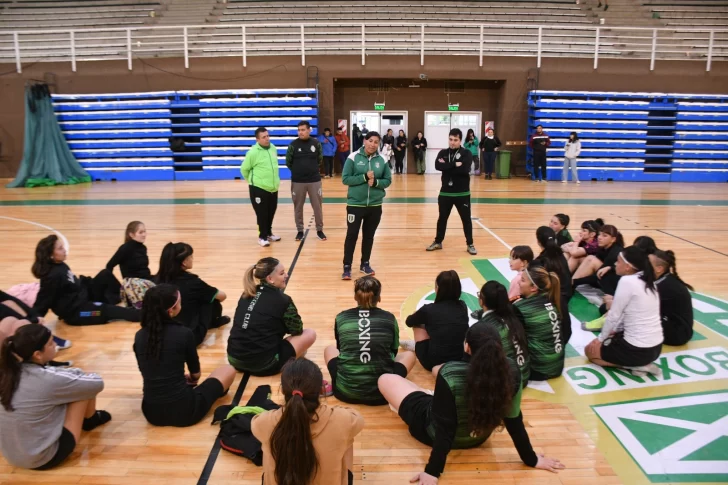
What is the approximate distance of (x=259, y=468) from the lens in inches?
124

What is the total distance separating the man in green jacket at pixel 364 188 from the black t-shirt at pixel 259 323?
263cm

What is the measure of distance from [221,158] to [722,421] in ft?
53.0

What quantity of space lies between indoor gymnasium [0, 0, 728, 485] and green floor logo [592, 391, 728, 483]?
0.02 meters

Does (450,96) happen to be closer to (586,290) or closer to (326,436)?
(586,290)

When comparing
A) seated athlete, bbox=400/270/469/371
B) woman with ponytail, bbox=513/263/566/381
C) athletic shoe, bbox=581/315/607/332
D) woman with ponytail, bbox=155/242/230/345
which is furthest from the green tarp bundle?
woman with ponytail, bbox=513/263/566/381

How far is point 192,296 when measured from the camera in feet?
15.6

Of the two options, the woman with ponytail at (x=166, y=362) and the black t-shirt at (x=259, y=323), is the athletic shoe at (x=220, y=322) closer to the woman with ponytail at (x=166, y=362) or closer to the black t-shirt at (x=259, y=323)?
the black t-shirt at (x=259, y=323)

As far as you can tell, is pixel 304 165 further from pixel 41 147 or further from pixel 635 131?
pixel 635 131

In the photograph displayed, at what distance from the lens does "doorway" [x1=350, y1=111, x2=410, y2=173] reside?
63.0 ft

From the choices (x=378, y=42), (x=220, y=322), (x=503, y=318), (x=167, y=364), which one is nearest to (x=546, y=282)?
(x=503, y=318)

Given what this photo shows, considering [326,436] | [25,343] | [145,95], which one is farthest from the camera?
[145,95]

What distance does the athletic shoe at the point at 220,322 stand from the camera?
17.3 ft

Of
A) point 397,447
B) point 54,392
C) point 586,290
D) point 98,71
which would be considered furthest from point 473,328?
point 98,71

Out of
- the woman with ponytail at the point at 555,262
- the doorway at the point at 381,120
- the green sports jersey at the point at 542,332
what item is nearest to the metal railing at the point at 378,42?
the doorway at the point at 381,120
